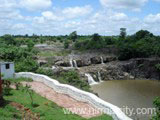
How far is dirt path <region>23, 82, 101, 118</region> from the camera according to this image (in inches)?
363

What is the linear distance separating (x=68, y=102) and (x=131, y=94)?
1225 centimetres

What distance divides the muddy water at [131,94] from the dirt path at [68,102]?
545 centimetres

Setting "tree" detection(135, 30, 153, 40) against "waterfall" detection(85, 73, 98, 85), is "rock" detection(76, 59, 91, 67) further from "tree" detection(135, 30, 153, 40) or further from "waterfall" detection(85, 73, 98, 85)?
"tree" detection(135, 30, 153, 40)

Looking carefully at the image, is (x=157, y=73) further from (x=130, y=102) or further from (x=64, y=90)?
(x=64, y=90)

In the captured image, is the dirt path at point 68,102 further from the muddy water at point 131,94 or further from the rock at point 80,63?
the rock at point 80,63

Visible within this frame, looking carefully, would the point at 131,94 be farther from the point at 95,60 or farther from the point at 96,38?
the point at 96,38

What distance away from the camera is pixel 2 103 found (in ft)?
30.8

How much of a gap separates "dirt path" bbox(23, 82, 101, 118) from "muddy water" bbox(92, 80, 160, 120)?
5453 millimetres

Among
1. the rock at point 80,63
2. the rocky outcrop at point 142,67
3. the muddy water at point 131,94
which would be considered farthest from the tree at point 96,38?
the muddy water at point 131,94

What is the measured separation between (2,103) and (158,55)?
28963 mm

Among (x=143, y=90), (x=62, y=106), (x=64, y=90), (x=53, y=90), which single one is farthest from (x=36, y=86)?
(x=143, y=90)

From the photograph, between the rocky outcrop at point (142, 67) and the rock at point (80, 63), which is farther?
the rock at point (80, 63)

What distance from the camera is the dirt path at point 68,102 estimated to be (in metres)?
9.21

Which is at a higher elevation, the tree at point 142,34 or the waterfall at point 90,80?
the tree at point 142,34
